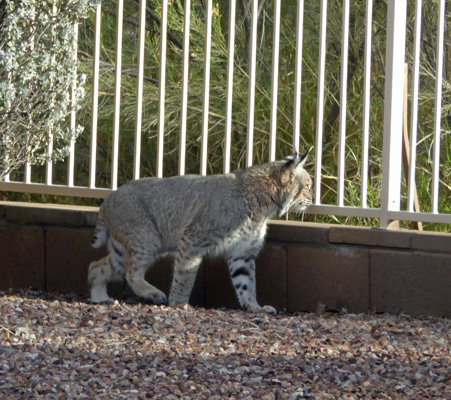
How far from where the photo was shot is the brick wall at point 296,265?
571 centimetres

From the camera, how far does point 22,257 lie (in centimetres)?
703

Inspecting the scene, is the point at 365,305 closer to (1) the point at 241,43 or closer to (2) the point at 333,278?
(2) the point at 333,278

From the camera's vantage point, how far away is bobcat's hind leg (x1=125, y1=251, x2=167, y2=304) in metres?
6.24

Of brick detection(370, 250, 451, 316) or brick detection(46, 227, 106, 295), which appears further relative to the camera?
brick detection(46, 227, 106, 295)

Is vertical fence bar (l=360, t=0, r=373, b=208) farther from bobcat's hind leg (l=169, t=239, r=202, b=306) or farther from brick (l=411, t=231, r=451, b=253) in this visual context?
bobcat's hind leg (l=169, t=239, r=202, b=306)

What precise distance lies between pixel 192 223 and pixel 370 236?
3.98 feet

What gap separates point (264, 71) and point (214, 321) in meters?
3.84

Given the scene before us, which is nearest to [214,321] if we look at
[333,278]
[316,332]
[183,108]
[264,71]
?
[316,332]

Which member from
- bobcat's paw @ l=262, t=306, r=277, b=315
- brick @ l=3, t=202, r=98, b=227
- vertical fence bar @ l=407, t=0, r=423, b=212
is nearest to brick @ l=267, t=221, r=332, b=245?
bobcat's paw @ l=262, t=306, r=277, b=315

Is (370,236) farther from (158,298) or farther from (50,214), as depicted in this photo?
(50,214)

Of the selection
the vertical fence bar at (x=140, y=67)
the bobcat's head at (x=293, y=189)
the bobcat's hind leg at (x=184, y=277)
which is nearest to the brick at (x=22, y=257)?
the vertical fence bar at (x=140, y=67)

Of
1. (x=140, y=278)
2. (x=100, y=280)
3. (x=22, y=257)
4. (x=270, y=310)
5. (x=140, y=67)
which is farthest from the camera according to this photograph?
(x=22, y=257)

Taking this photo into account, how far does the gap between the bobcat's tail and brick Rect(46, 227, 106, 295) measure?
30cm

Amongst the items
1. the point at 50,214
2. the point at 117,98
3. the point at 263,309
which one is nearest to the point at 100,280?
the point at 50,214
